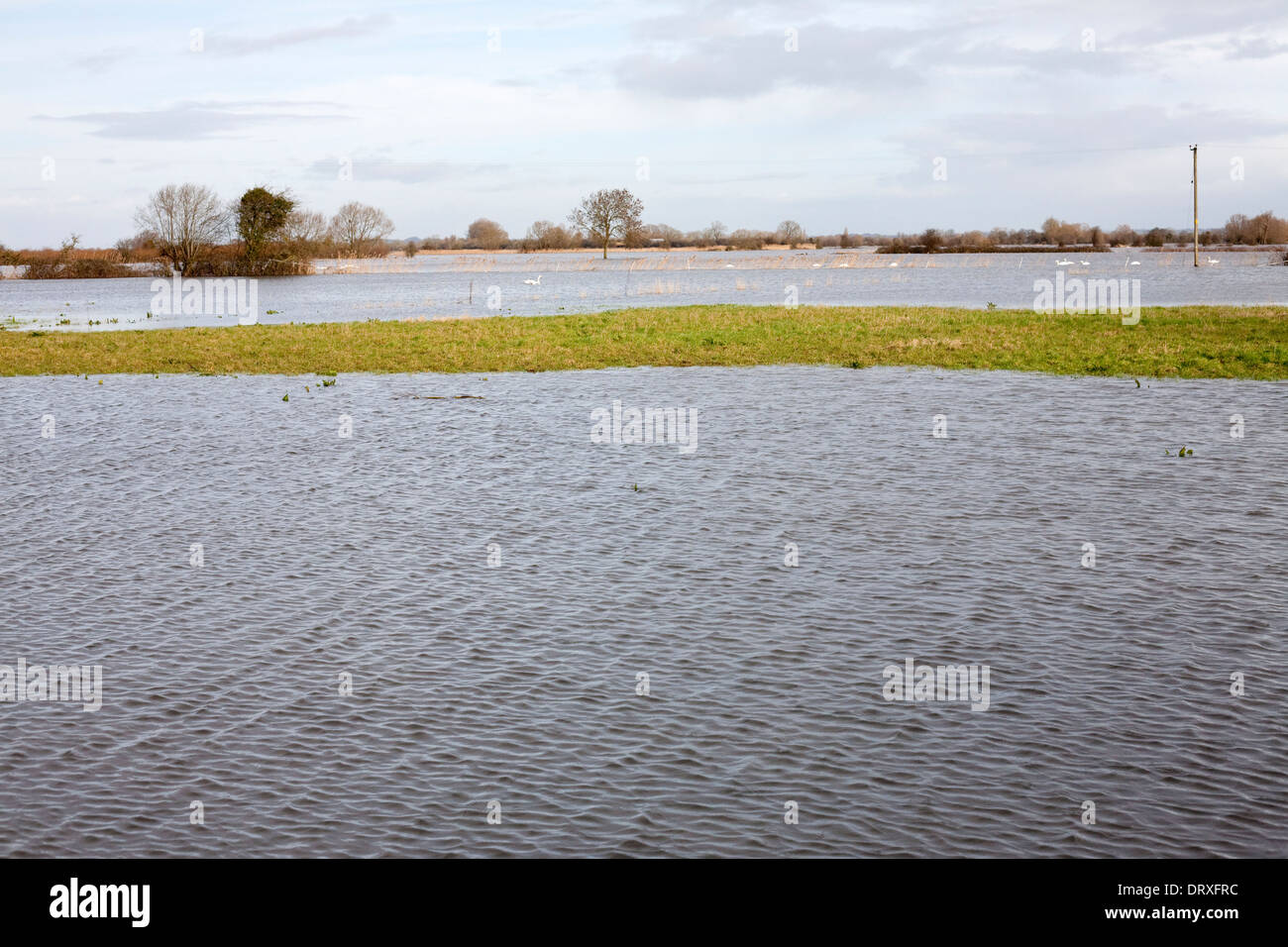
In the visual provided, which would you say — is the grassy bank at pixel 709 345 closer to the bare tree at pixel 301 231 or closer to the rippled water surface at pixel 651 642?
the rippled water surface at pixel 651 642

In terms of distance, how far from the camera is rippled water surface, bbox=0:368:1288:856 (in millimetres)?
7750

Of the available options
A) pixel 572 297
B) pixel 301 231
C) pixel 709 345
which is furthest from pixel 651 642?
pixel 301 231

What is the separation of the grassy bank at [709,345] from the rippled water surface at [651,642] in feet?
36.6

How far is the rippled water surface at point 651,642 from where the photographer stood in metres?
7.75

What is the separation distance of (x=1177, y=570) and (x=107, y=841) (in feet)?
37.1

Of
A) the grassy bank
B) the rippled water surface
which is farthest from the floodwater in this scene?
the rippled water surface

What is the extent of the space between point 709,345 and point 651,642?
88.1 feet

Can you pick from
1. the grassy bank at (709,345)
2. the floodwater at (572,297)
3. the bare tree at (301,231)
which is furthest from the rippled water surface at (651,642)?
the bare tree at (301,231)

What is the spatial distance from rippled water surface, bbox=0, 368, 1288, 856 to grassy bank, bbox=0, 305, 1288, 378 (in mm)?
11149

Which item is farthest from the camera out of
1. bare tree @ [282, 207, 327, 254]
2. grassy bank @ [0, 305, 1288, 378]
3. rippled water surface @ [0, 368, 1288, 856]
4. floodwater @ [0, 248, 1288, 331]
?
bare tree @ [282, 207, 327, 254]

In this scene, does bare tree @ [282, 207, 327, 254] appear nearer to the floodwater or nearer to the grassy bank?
the floodwater

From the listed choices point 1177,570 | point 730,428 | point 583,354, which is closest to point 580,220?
point 583,354

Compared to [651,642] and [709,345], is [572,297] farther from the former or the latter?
[651,642]

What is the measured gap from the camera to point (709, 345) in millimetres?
37406
